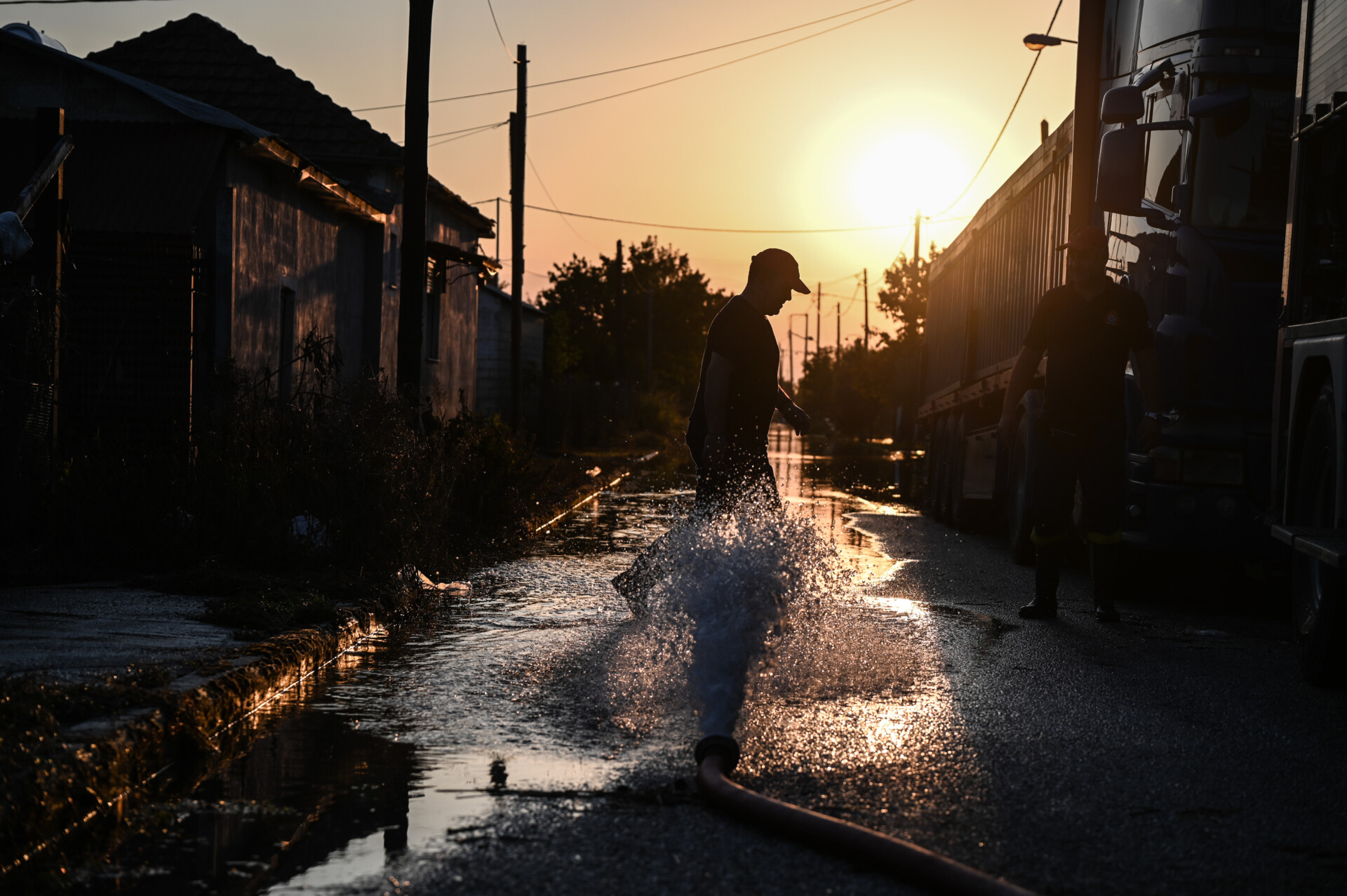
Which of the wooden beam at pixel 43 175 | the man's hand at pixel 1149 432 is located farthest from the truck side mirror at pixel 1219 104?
the wooden beam at pixel 43 175

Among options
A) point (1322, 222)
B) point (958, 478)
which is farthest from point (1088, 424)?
point (958, 478)

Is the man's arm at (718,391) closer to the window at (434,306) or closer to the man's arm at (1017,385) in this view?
the man's arm at (1017,385)

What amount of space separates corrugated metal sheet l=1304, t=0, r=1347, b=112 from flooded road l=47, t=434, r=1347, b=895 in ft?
8.81

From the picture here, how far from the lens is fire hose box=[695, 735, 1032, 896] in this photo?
10.4ft

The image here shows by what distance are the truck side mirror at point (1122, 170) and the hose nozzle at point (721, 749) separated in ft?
18.3

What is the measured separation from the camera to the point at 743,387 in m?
6.95

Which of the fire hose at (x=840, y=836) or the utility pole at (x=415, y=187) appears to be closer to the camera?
the fire hose at (x=840, y=836)

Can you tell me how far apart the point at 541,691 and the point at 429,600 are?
2.93m

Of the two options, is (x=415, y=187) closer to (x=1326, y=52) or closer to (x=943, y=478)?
(x=943, y=478)

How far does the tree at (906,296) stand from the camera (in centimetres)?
6294

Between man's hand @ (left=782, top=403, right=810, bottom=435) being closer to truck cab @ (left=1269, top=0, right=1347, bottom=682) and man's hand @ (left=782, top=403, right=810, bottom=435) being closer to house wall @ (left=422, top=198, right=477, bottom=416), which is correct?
truck cab @ (left=1269, top=0, right=1347, bottom=682)

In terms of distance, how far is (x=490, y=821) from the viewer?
3762 millimetres

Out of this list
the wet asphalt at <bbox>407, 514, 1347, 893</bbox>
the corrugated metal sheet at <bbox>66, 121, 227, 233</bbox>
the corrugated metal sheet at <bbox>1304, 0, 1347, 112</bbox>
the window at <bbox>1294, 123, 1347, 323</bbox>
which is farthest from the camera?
the corrugated metal sheet at <bbox>66, 121, 227, 233</bbox>

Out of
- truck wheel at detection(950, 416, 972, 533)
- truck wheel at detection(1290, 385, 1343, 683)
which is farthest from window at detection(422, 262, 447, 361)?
truck wheel at detection(1290, 385, 1343, 683)
